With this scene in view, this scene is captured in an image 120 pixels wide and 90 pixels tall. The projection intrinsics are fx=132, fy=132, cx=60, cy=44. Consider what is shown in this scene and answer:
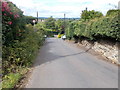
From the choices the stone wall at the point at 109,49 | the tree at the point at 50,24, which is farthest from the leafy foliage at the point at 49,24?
the stone wall at the point at 109,49

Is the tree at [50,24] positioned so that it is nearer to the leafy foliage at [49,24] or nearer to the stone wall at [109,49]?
the leafy foliage at [49,24]

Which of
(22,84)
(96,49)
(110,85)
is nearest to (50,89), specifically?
(22,84)

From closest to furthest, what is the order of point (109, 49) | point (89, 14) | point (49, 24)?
point (109, 49) < point (89, 14) < point (49, 24)

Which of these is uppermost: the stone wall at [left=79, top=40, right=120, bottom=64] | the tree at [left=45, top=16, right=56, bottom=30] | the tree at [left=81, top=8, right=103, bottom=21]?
the tree at [left=45, top=16, right=56, bottom=30]

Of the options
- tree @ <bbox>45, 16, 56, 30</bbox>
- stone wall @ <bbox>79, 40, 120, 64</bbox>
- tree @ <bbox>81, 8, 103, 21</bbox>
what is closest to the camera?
stone wall @ <bbox>79, 40, 120, 64</bbox>

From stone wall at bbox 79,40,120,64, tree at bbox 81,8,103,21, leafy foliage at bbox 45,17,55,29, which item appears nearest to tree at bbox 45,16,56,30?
leafy foliage at bbox 45,17,55,29

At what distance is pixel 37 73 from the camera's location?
5.75m

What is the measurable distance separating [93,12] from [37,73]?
51.8 ft

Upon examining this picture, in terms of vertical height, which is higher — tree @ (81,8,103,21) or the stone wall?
tree @ (81,8,103,21)

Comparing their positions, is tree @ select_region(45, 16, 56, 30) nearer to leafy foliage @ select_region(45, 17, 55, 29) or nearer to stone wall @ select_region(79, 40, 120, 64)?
leafy foliage @ select_region(45, 17, 55, 29)

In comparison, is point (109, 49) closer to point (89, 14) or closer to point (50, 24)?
point (89, 14)

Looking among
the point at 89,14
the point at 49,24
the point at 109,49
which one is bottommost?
→ the point at 109,49

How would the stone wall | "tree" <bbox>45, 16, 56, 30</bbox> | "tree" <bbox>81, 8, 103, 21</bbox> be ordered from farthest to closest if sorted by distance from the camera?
"tree" <bbox>45, 16, 56, 30</bbox>, "tree" <bbox>81, 8, 103, 21</bbox>, the stone wall

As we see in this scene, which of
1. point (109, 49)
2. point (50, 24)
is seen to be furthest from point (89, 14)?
point (50, 24)
